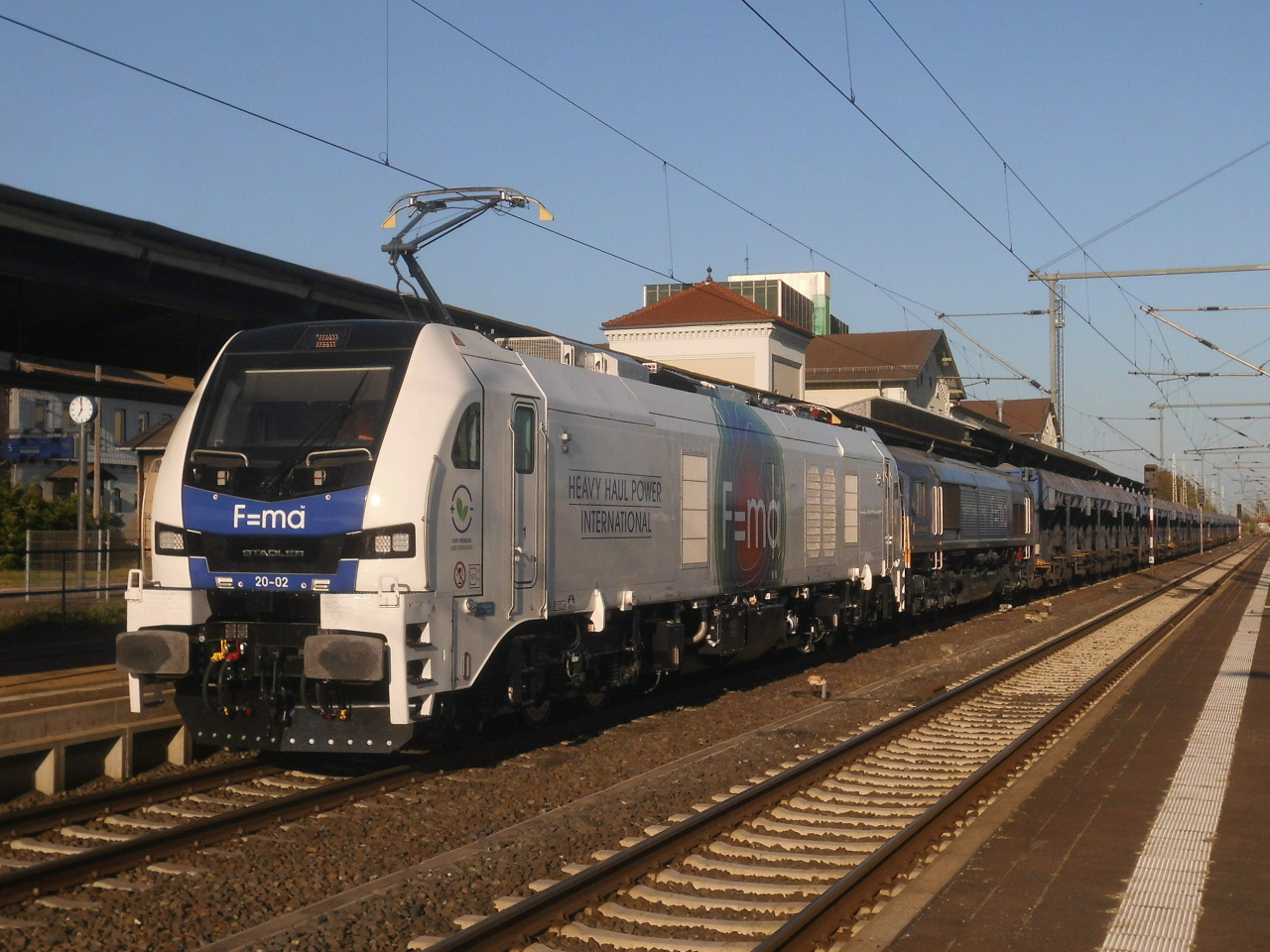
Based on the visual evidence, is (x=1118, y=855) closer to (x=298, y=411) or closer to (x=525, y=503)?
(x=525, y=503)

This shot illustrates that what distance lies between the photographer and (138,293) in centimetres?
1250

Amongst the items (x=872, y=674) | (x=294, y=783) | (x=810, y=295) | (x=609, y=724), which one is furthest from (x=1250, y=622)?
(x=810, y=295)

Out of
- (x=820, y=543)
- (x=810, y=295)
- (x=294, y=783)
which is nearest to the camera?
(x=294, y=783)

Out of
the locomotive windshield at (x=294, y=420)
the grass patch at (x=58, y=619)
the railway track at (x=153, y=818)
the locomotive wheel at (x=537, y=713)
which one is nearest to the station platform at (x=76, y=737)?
the railway track at (x=153, y=818)

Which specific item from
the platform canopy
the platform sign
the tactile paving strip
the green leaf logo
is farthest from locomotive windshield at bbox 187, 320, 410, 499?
the platform sign

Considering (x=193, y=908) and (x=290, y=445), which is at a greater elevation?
(x=290, y=445)

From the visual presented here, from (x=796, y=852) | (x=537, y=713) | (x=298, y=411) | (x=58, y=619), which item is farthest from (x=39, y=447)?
(x=796, y=852)

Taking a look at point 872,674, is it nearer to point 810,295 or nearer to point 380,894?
point 380,894

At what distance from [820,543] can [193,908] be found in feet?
36.3

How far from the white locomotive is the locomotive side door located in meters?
0.02

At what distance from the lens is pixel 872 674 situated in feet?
54.5

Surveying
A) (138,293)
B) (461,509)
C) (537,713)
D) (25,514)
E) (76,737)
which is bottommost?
(537,713)

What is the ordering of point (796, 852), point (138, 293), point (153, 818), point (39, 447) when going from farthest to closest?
point (39, 447) < point (138, 293) < point (153, 818) < point (796, 852)

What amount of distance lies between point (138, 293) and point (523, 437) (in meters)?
5.30
